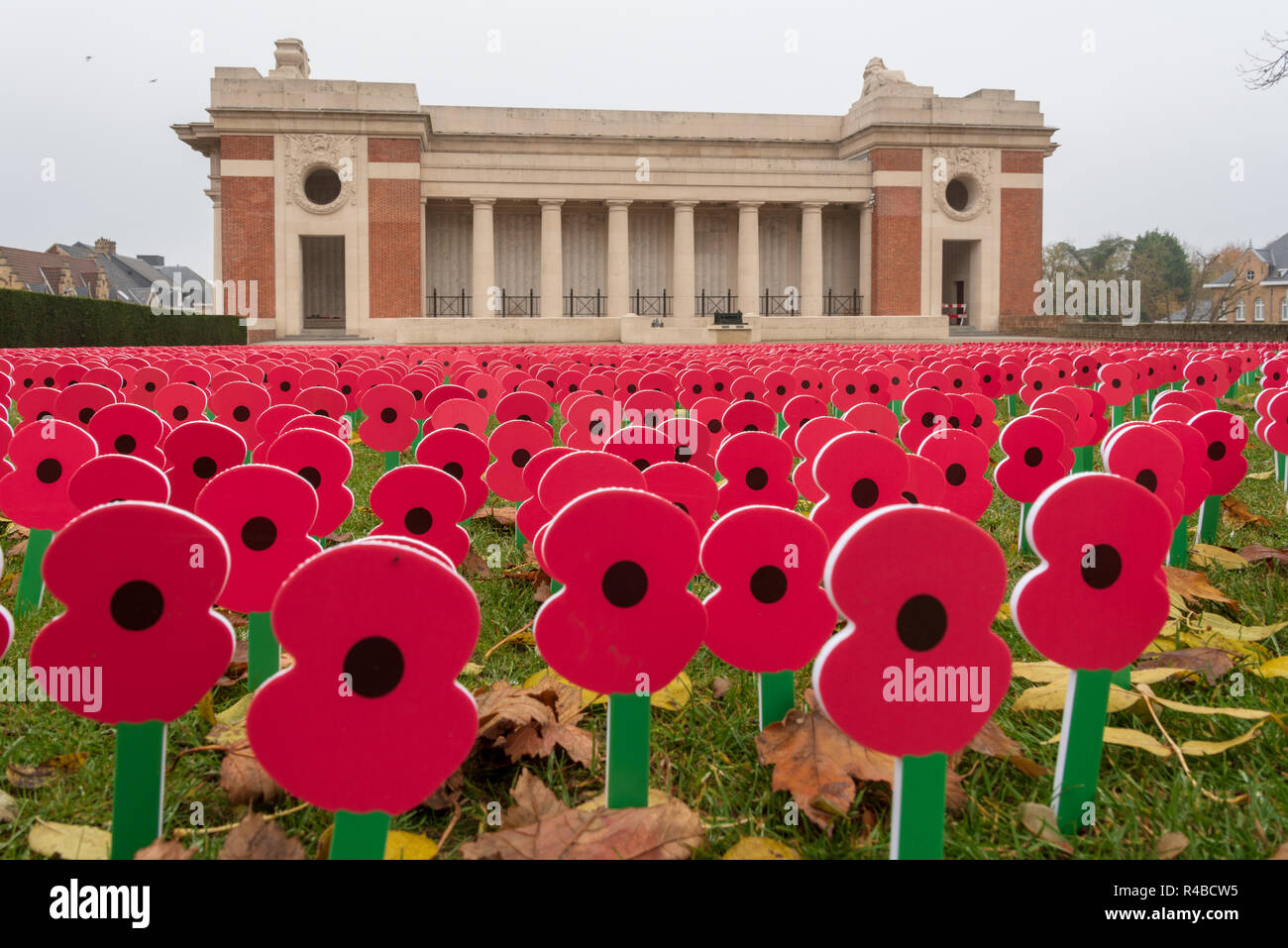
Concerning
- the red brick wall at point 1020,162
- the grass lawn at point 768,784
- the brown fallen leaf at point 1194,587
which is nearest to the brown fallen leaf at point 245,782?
the grass lawn at point 768,784

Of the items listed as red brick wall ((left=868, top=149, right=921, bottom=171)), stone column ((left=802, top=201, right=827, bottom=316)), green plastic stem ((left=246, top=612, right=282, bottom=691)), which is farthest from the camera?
stone column ((left=802, top=201, right=827, bottom=316))

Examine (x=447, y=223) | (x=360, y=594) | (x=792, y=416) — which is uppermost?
(x=447, y=223)

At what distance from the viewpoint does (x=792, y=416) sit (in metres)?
4.30

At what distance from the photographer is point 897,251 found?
41.4m

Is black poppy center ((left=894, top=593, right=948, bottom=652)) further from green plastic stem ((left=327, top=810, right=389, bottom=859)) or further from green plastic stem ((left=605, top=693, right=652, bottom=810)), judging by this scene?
green plastic stem ((left=327, top=810, right=389, bottom=859))

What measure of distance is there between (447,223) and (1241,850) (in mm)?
45942

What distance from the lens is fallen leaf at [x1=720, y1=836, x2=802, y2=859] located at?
1508mm

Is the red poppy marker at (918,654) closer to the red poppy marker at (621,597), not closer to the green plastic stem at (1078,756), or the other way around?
the red poppy marker at (621,597)

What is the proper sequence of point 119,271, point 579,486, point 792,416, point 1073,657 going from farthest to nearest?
point 119,271 → point 792,416 → point 579,486 → point 1073,657

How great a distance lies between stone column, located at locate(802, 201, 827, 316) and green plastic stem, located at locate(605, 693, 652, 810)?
42.6 metres

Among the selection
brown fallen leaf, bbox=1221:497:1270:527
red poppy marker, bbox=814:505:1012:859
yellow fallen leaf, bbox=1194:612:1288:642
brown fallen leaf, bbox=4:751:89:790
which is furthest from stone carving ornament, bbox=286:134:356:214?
red poppy marker, bbox=814:505:1012:859
